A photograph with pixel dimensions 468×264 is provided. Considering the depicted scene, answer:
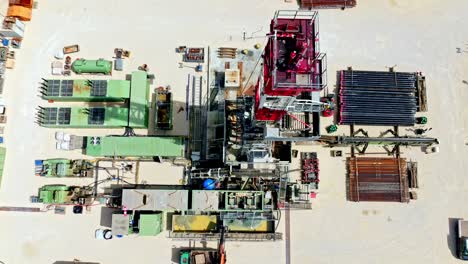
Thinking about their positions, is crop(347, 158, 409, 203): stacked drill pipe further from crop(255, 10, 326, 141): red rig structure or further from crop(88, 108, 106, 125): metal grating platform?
crop(88, 108, 106, 125): metal grating platform

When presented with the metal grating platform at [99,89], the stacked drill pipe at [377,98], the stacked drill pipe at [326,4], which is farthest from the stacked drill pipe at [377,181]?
the metal grating platform at [99,89]

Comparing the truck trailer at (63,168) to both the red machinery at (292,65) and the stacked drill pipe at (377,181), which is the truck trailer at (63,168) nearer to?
the red machinery at (292,65)

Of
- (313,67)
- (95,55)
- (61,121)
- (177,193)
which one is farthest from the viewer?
(95,55)

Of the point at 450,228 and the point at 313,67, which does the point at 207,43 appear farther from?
the point at 450,228

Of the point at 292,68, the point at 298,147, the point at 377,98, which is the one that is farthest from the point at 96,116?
the point at 377,98

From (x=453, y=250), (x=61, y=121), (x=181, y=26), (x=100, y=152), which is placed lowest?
(x=453, y=250)

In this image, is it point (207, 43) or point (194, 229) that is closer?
point (194, 229)

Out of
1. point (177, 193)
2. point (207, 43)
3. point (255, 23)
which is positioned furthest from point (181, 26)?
point (177, 193)
